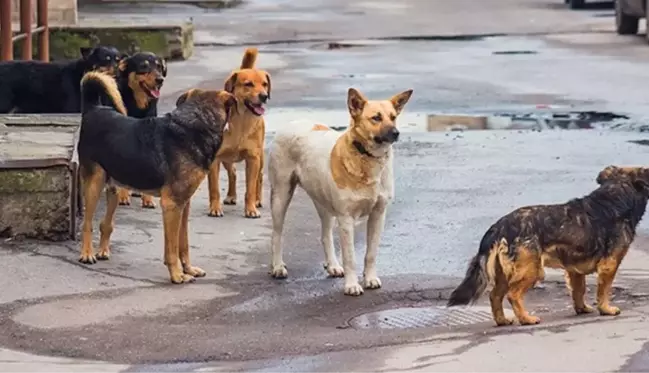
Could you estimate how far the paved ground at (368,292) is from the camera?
22.7 ft

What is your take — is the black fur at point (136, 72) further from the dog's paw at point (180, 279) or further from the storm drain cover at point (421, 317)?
the storm drain cover at point (421, 317)

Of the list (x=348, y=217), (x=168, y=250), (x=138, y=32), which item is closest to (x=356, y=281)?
(x=348, y=217)

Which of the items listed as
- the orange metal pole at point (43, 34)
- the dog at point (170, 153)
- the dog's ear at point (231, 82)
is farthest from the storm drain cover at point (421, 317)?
the orange metal pole at point (43, 34)

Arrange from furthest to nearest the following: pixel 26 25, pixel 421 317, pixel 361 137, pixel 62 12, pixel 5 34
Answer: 1. pixel 62 12
2. pixel 26 25
3. pixel 5 34
4. pixel 361 137
5. pixel 421 317

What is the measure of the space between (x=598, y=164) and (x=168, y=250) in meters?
5.19

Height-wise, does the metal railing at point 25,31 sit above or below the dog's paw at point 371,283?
above

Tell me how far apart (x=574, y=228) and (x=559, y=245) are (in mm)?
117

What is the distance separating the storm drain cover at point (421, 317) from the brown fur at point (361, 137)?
799 millimetres

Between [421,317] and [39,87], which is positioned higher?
[39,87]

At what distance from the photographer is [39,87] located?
12375 mm

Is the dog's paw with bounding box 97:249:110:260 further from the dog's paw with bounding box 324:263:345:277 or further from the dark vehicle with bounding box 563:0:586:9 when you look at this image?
the dark vehicle with bounding box 563:0:586:9

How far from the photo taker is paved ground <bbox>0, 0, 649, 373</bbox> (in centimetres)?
693

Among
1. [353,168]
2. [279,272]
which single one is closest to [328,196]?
[353,168]

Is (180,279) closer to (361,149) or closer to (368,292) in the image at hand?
(368,292)
